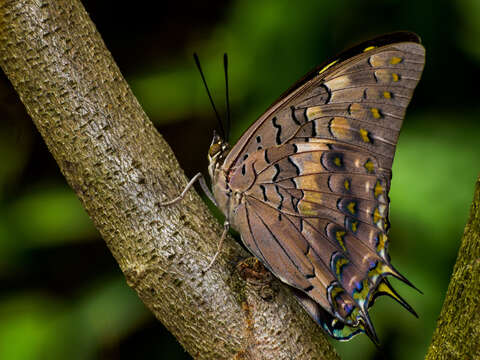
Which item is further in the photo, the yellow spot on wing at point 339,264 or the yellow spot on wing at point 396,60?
the yellow spot on wing at point 339,264

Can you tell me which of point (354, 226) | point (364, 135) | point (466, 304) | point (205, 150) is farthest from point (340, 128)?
point (205, 150)

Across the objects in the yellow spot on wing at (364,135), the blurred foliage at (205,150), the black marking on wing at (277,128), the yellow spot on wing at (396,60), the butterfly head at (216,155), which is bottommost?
the blurred foliage at (205,150)

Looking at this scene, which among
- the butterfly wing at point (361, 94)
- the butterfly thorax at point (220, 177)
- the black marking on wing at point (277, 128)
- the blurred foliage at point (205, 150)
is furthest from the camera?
the blurred foliage at point (205, 150)

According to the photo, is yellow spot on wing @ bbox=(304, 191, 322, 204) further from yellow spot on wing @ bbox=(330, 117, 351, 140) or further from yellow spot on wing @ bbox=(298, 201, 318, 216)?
yellow spot on wing @ bbox=(330, 117, 351, 140)

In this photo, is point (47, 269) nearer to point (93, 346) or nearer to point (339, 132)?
point (93, 346)

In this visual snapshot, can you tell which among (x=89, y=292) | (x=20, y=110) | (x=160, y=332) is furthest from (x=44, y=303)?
(x=20, y=110)

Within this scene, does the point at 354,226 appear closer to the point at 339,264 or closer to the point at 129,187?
the point at 339,264

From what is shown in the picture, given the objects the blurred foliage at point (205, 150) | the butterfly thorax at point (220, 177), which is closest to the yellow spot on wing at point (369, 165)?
the butterfly thorax at point (220, 177)

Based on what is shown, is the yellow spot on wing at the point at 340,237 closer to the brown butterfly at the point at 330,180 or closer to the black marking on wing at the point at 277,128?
the brown butterfly at the point at 330,180

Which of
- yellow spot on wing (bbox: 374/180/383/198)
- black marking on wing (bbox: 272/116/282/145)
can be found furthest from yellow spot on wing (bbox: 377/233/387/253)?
black marking on wing (bbox: 272/116/282/145)
